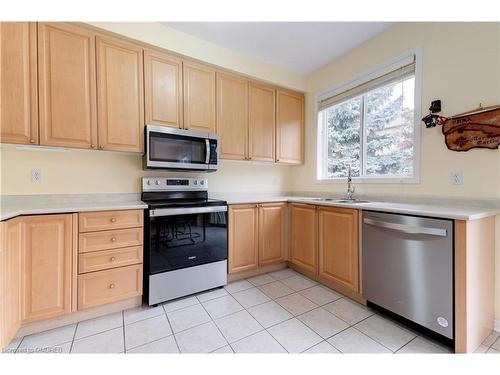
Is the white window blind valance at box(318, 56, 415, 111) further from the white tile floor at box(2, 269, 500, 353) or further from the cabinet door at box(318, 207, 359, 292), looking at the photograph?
the white tile floor at box(2, 269, 500, 353)

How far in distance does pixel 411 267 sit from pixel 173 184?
223cm

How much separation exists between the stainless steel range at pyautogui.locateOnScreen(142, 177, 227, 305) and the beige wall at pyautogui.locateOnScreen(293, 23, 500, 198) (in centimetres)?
177

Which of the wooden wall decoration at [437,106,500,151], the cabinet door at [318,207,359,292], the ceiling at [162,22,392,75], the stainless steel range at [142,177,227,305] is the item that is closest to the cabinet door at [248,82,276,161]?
the ceiling at [162,22,392,75]

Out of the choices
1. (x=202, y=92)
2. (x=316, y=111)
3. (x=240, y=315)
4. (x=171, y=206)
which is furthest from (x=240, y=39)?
(x=240, y=315)

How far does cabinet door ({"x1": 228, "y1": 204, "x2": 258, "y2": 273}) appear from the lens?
238cm

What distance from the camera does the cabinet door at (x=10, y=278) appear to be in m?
1.29

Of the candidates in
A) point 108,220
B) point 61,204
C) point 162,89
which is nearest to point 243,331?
point 108,220

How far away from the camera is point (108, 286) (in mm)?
1759

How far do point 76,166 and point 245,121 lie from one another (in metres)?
1.80

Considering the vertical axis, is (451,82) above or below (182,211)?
above

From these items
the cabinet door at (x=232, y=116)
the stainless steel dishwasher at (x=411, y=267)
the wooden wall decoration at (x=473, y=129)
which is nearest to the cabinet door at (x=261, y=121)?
the cabinet door at (x=232, y=116)

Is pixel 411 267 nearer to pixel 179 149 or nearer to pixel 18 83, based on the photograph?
pixel 179 149

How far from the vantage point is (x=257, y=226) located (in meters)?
2.54

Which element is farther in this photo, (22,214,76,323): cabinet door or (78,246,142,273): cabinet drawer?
(78,246,142,273): cabinet drawer
